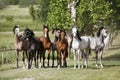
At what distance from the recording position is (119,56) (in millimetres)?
38906

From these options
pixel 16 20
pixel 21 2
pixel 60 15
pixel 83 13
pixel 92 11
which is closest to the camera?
pixel 92 11

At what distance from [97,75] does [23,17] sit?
89923mm

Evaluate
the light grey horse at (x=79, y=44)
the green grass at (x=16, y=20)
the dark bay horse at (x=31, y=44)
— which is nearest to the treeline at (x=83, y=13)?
the light grey horse at (x=79, y=44)

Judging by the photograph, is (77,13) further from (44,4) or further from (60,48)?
(44,4)

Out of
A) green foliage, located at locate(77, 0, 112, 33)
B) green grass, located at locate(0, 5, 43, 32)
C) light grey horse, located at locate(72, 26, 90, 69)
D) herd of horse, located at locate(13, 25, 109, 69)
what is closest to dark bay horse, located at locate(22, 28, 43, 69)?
herd of horse, located at locate(13, 25, 109, 69)

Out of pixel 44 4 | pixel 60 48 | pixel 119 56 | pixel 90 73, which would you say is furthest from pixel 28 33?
pixel 44 4

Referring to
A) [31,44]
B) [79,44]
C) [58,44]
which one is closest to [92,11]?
[58,44]

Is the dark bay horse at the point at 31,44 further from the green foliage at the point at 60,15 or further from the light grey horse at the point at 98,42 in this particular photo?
the green foliage at the point at 60,15

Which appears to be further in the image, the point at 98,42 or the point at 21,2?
the point at 21,2

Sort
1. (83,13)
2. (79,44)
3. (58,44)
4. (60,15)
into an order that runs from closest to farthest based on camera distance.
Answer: (79,44) < (58,44) < (60,15) < (83,13)

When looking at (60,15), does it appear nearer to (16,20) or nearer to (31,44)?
(31,44)

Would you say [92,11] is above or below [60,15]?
above

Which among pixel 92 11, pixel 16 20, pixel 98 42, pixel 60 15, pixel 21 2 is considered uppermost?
pixel 92 11

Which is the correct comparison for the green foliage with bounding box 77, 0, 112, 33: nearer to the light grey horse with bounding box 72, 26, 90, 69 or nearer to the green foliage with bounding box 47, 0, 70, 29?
the green foliage with bounding box 47, 0, 70, 29
